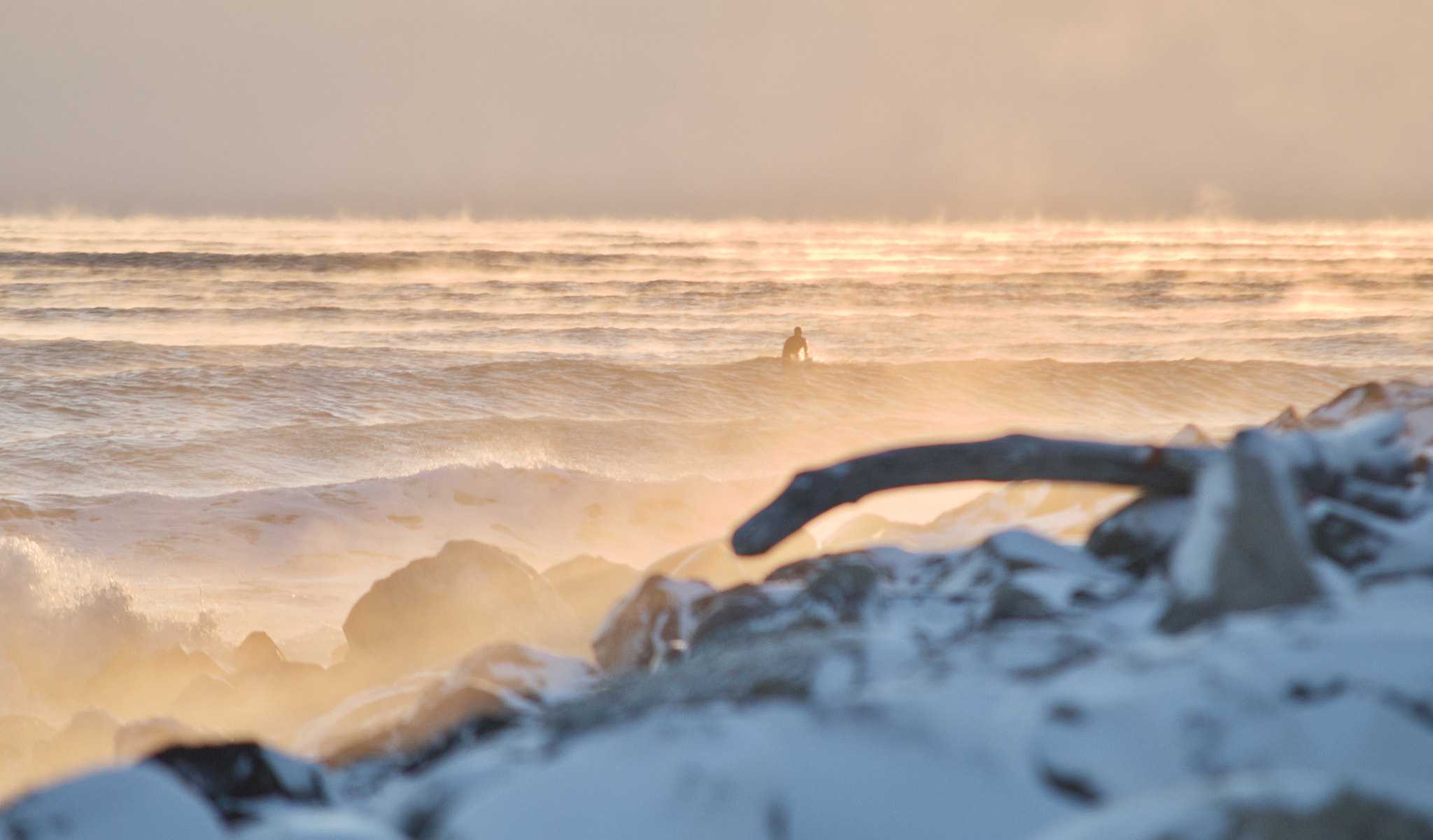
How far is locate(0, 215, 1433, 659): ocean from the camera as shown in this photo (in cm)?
630

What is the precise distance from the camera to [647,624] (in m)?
2.35

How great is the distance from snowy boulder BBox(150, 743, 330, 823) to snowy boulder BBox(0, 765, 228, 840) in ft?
0.31

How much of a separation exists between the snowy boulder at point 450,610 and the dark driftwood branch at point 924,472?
155 cm

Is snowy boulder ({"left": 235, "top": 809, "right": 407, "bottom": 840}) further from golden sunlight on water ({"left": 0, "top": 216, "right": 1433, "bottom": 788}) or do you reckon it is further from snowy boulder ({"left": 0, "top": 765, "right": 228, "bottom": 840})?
golden sunlight on water ({"left": 0, "top": 216, "right": 1433, "bottom": 788})

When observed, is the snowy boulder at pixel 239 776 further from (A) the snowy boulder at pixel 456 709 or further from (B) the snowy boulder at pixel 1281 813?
(B) the snowy boulder at pixel 1281 813

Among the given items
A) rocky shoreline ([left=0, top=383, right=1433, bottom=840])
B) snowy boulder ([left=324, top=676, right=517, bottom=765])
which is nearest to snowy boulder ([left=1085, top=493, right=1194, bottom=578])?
rocky shoreline ([left=0, top=383, right=1433, bottom=840])

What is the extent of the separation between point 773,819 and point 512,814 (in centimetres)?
34

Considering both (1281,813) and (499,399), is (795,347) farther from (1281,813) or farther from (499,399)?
(1281,813)

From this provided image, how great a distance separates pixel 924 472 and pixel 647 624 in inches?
32.7

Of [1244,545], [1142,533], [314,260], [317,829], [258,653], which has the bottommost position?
[258,653]

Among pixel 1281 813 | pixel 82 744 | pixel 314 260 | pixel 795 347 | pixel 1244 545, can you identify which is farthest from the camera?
pixel 314 260

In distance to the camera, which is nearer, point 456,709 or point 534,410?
point 456,709

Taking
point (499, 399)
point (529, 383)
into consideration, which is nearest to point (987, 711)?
point (499, 399)

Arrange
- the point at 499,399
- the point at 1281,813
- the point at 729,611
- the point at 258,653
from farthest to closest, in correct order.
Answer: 1. the point at 499,399
2. the point at 258,653
3. the point at 729,611
4. the point at 1281,813
